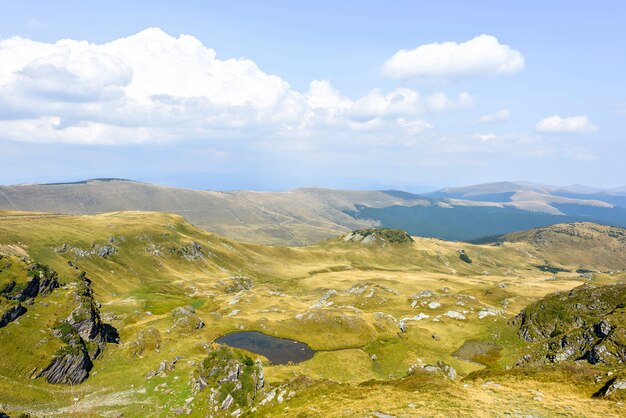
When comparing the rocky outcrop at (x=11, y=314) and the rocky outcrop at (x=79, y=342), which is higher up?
the rocky outcrop at (x=11, y=314)

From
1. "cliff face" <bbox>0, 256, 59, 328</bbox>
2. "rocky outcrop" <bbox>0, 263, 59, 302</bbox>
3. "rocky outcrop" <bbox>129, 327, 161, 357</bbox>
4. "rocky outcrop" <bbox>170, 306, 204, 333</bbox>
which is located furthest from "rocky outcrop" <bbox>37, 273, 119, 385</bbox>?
"rocky outcrop" <bbox>170, 306, 204, 333</bbox>

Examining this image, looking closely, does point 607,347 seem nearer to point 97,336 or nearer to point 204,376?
point 204,376

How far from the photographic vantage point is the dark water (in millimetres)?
87625

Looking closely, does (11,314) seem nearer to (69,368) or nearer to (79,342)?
(79,342)

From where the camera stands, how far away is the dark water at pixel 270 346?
87.6 m

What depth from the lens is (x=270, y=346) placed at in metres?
95.0

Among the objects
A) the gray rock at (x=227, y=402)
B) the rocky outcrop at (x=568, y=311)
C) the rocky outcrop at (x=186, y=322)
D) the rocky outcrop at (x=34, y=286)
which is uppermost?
the rocky outcrop at (x=34, y=286)

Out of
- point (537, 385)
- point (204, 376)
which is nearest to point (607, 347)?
point (537, 385)

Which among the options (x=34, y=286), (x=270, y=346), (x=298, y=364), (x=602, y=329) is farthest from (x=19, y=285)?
(x=602, y=329)

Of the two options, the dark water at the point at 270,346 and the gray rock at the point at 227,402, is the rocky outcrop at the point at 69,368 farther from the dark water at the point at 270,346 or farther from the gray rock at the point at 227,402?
the gray rock at the point at 227,402

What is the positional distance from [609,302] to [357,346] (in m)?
63.2

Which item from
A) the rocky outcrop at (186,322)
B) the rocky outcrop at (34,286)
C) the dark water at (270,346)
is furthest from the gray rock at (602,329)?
the rocky outcrop at (34,286)

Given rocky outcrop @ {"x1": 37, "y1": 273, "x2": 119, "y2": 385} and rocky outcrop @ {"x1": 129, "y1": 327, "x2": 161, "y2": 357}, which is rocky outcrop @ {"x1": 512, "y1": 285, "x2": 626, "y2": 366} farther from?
rocky outcrop @ {"x1": 37, "y1": 273, "x2": 119, "y2": 385}

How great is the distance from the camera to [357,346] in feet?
310
